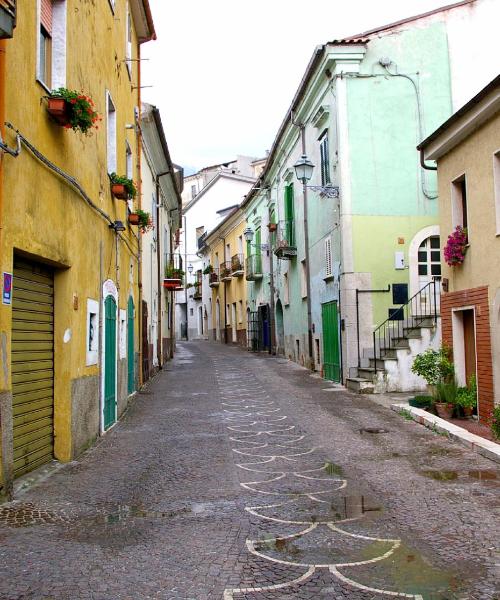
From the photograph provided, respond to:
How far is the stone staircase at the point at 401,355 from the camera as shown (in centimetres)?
1357

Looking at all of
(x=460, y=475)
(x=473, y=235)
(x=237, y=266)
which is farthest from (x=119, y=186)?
(x=237, y=266)

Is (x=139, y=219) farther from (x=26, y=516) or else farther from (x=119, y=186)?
(x=26, y=516)

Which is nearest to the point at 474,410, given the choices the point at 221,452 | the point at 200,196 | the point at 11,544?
the point at 221,452

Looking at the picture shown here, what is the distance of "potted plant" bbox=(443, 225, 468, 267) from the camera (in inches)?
406

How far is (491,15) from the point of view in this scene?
15.7 metres

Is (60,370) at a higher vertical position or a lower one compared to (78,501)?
higher

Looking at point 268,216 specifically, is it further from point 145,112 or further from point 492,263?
point 492,263

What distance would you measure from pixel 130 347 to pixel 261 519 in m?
8.56

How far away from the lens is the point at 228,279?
37.1 m

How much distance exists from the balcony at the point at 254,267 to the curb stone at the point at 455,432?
17.6 meters

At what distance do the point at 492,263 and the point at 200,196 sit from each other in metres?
42.6

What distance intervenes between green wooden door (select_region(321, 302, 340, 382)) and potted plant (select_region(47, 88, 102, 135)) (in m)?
10.5

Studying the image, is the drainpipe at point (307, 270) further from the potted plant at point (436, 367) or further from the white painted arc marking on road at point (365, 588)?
the white painted arc marking on road at point (365, 588)

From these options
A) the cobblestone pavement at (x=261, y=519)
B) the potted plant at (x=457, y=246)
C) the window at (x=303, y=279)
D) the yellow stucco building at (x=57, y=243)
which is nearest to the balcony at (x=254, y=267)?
the window at (x=303, y=279)
